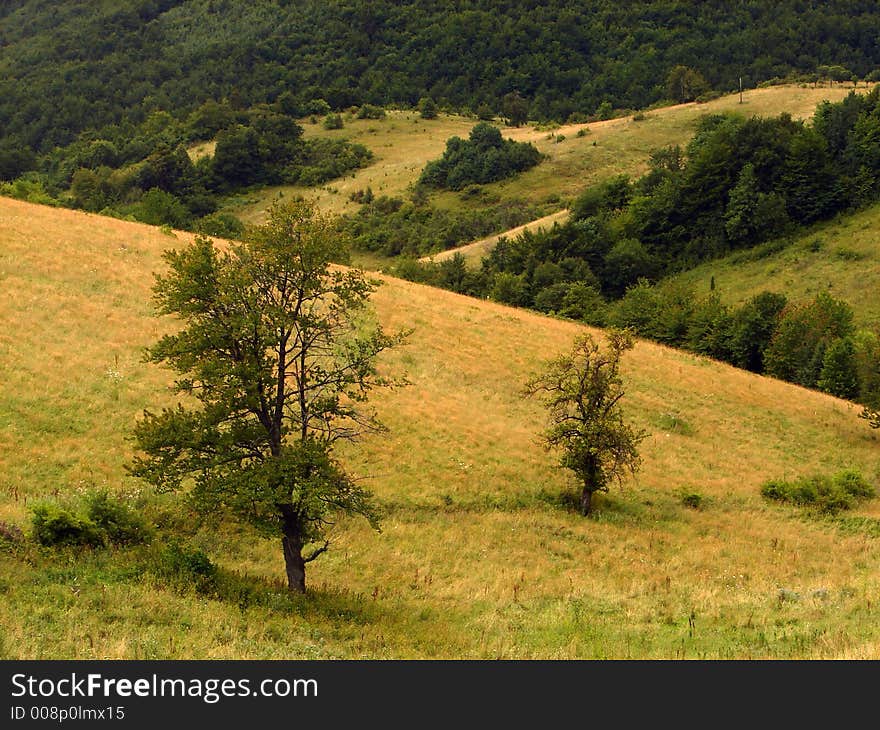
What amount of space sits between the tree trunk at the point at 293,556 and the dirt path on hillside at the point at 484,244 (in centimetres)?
7493

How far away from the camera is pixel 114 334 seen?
104 ft

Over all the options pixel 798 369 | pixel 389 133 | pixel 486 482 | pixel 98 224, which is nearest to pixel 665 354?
pixel 798 369

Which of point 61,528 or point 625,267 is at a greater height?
point 625,267

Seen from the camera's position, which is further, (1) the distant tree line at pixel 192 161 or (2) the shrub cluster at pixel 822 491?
(1) the distant tree line at pixel 192 161

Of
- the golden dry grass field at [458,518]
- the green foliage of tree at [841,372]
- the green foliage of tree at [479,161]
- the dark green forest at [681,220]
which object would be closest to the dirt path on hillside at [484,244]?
the dark green forest at [681,220]

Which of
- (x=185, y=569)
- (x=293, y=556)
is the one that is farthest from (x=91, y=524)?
(x=293, y=556)

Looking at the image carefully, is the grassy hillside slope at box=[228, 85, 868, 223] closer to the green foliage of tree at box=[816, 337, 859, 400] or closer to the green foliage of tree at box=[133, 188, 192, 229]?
the green foliage of tree at box=[133, 188, 192, 229]

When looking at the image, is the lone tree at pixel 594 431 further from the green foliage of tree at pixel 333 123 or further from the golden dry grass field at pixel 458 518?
the green foliage of tree at pixel 333 123

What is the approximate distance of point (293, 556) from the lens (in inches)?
669

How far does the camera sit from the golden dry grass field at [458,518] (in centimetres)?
1407

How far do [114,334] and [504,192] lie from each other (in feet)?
303

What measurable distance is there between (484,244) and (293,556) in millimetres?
81960

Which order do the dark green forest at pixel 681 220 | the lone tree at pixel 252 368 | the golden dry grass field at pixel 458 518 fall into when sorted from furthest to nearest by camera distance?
the dark green forest at pixel 681 220 → the lone tree at pixel 252 368 → the golden dry grass field at pixel 458 518

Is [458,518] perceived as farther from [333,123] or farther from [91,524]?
[333,123]
